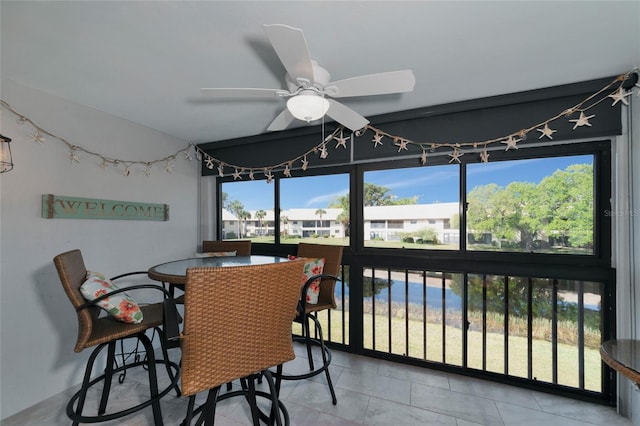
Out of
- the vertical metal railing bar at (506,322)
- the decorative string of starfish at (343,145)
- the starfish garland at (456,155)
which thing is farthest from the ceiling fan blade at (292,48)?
the vertical metal railing bar at (506,322)

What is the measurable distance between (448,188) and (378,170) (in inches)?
25.3

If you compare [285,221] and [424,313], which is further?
[285,221]

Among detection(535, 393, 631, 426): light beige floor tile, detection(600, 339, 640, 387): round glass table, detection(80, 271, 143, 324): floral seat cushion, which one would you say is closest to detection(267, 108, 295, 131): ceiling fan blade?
detection(80, 271, 143, 324): floral seat cushion

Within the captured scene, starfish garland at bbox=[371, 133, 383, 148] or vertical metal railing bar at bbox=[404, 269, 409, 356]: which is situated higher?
starfish garland at bbox=[371, 133, 383, 148]

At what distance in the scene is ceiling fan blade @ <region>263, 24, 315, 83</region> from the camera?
1.07 meters

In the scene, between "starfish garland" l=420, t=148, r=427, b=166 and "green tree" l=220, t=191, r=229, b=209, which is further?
"green tree" l=220, t=191, r=229, b=209

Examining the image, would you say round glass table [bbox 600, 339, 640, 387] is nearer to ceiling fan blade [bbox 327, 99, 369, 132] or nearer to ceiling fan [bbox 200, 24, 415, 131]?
ceiling fan [bbox 200, 24, 415, 131]

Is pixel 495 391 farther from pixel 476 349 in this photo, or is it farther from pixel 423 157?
pixel 423 157

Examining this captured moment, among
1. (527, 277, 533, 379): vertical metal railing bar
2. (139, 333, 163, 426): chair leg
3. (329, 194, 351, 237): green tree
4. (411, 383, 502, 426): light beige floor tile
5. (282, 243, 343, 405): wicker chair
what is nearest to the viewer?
(139, 333, 163, 426): chair leg

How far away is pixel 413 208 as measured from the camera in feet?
8.30

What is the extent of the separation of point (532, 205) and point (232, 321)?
91.6 inches

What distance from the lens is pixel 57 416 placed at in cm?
182

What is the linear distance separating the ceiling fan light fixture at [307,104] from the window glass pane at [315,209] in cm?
128

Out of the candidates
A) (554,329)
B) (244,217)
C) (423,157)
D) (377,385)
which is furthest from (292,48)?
(554,329)
